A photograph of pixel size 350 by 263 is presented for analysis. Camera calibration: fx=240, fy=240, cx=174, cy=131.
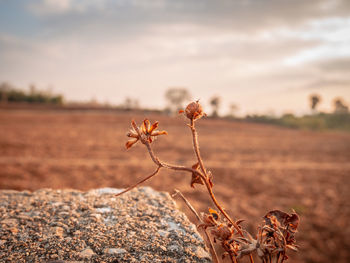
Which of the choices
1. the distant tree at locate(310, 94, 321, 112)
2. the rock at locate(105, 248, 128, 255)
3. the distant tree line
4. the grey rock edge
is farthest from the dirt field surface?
the distant tree at locate(310, 94, 321, 112)

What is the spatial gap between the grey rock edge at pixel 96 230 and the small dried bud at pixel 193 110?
485mm

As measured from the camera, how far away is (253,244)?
1.78ft

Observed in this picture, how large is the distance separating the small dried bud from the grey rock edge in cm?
48

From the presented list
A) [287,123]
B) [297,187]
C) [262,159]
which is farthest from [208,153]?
[287,123]

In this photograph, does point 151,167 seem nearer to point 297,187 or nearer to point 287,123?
point 297,187

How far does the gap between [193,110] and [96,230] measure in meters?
0.63

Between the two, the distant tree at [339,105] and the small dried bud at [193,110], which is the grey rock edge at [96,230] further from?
the distant tree at [339,105]

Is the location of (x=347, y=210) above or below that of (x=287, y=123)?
below

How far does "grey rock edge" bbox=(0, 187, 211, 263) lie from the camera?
77cm

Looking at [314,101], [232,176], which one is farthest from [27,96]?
[314,101]

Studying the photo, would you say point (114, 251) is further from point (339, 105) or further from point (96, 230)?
point (339, 105)

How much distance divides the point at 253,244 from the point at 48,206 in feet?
3.00

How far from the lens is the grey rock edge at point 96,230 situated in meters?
0.77

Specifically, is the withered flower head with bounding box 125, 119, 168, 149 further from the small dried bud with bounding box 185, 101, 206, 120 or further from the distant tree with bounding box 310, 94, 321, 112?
the distant tree with bounding box 310, 94, 321, 112
